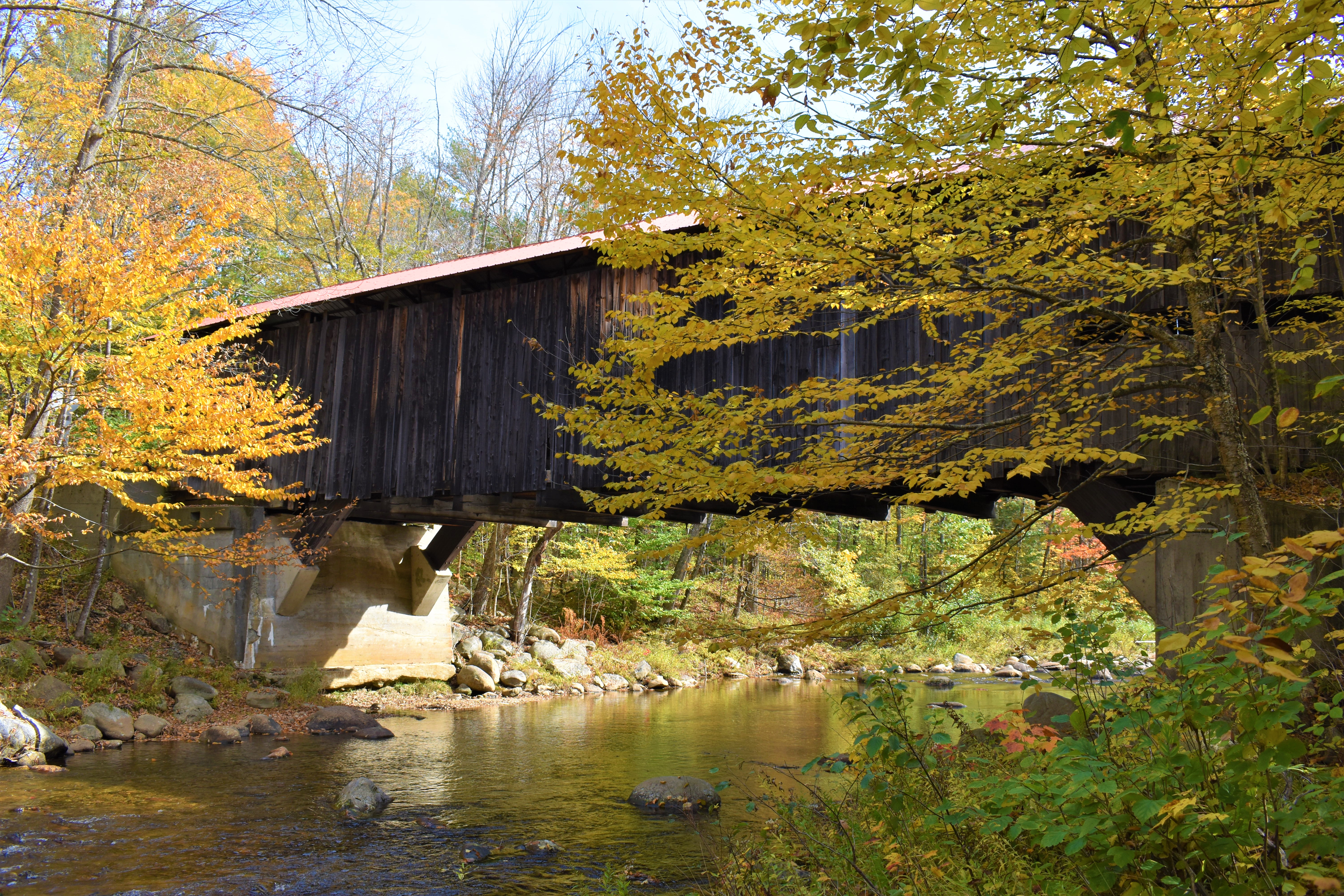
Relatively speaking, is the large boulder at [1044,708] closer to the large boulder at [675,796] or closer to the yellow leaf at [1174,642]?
the large boulder at [675,796]

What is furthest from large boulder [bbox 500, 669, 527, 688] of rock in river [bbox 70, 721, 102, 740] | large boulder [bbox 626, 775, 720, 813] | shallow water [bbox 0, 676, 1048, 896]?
large boulder [bbox 626, 775, 720, 813]

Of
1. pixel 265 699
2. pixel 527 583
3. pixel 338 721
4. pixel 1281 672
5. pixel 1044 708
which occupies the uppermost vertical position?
pixel 1281 672

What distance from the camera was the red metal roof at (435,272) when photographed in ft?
27.9

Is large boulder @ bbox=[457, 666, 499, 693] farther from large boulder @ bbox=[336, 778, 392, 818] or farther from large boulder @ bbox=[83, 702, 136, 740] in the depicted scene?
large boulder @ bbox=[336, 778, 392, 818]

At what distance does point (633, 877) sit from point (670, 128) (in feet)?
13.8

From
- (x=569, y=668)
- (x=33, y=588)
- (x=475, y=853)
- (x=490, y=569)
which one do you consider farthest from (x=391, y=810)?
(x=490, y=569)

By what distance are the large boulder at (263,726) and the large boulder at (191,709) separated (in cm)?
55

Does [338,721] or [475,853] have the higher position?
[475,853]

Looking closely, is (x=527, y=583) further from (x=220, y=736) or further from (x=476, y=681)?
(x=220, y=736)

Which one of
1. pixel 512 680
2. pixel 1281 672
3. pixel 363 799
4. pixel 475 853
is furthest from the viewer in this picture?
pixel 512 680

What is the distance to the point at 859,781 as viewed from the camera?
532cm

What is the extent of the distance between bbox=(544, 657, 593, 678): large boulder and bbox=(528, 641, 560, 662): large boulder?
0.08 meters

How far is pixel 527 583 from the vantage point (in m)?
16.0

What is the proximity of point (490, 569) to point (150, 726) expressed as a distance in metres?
8.71
